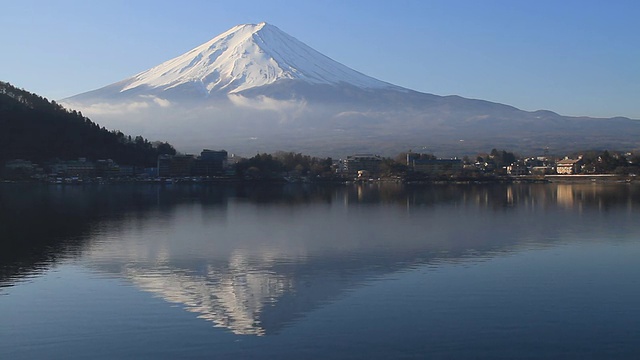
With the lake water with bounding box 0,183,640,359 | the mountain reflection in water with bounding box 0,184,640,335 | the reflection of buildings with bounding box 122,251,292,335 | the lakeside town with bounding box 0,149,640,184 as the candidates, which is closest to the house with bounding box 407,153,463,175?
the lakeside town with bounding box 0,149,640,184

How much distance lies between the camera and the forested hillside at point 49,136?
3500 centimetres

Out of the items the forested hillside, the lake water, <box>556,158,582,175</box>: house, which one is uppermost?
the forested hillside

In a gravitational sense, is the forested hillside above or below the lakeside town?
above

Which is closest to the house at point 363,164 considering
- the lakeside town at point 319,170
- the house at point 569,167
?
the lakeside town at point 319,170

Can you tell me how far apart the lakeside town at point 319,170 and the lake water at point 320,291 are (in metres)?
24.4

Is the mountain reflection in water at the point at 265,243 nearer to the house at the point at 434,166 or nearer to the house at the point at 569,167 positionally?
the house at the point at 434,166

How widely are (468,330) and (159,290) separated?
9.62 feet

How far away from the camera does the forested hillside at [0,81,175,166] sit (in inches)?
1378

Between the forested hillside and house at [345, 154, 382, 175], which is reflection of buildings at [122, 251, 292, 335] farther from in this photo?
house at [345, 154, 382, 175]

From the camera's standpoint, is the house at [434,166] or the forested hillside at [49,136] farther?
the house at [434,166]

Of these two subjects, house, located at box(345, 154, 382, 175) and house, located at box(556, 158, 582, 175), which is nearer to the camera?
house, located at box(556, 158, 582, 175)

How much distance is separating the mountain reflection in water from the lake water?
33 mm

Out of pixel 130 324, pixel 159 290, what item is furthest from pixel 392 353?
pixel 159 290

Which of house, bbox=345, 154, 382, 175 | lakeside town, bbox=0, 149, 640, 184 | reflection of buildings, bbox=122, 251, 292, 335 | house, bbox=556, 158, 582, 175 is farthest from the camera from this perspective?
house, bbox=345, 154, 382, 175
